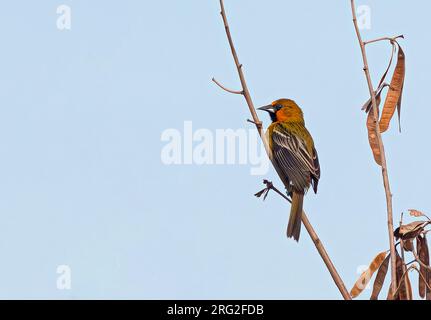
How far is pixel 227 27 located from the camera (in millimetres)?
4539

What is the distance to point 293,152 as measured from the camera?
26.3 ft

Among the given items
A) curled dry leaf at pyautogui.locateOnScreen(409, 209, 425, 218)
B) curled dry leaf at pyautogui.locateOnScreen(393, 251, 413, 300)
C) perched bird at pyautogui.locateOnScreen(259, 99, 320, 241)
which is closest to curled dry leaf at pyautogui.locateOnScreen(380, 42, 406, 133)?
curled dry leaf at pyautogui.locateOnScreen(409, 209, 425, 218)

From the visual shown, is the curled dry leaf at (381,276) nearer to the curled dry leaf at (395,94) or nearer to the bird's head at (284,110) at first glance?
the curled dry leaf at (395,94)

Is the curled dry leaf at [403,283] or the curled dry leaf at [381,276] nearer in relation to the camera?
the curled dry leaf at [403,283]

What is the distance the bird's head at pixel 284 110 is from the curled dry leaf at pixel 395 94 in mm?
3482

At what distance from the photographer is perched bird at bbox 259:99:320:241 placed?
7680 mm

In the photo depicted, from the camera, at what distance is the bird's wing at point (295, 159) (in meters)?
7.73

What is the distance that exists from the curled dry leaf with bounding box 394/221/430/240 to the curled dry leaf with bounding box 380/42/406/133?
787 millimetres

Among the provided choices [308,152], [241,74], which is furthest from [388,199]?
[308,152]

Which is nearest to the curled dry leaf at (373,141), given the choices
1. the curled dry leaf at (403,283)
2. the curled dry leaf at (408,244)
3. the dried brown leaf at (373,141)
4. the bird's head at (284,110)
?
the dried brown leaf at (373,141)

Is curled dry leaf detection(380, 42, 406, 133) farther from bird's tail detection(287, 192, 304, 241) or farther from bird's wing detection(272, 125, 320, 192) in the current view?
bird's wing detection(272, 125, 320, 192)

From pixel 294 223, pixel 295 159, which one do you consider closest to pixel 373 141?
pixel 294 223

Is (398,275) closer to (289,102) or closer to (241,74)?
(241,74)
